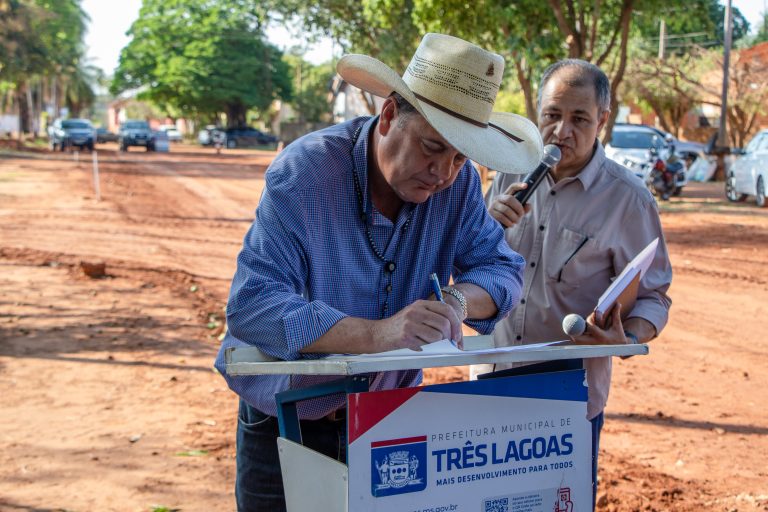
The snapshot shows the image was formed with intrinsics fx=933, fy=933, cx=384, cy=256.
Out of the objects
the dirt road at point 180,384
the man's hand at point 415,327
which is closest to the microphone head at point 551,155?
the man's hand at point 415,327

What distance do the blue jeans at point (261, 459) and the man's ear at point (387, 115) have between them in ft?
2.68

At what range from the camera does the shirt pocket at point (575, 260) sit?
3.29m

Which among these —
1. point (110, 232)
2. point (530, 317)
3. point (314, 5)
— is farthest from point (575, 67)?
point (314, 5)

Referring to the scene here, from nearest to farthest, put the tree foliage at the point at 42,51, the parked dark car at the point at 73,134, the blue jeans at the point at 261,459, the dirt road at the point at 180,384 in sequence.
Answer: the blue jeans at the point at 261,459 → the dirt road at the point at 180,384 → the parked dark car at the point at 73,134 → the tree foliage at the point at 42,51

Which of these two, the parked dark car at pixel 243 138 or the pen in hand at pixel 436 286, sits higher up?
the pen in hand at pixel 436 286

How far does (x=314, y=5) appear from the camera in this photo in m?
32.1

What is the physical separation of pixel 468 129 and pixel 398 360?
839 mm

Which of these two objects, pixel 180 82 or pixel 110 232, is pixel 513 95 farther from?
pixel 110 232

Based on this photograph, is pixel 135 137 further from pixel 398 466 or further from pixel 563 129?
pixel 398 466

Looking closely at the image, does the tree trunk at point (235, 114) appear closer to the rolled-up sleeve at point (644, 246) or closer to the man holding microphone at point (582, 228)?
the man holding microphone at point (582, 228)

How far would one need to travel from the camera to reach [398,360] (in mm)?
1773

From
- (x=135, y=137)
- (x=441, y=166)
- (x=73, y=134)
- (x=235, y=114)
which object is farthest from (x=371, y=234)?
(x=235, y=114)

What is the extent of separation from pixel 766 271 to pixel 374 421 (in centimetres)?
1158

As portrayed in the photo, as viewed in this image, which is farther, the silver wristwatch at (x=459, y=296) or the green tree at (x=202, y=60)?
the green tree at (x=202, y=60)
